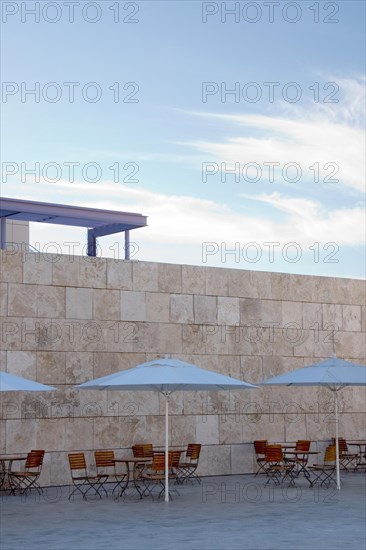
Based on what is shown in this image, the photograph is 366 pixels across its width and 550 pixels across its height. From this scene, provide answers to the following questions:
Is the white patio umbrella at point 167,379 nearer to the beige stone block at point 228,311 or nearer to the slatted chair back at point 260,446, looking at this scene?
the slatted chair back at point 260,446

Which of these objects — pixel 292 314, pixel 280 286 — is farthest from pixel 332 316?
pixel 280 286

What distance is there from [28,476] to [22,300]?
11.7 ft

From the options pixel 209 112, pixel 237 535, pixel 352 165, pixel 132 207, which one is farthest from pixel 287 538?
pixel 132 207

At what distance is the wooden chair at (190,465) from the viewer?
1895cm

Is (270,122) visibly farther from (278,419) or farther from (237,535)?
(237,535)

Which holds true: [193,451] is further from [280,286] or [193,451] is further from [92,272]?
[280,286]

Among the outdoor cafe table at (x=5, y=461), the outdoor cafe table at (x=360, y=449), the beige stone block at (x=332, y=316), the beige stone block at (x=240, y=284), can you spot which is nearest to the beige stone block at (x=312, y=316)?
the beige stone block at (x=332, y=316)

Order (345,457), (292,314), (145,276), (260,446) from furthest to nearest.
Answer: (292,314) → (345,457) → (260,446) → (145,276)

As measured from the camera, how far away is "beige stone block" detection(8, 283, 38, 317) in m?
19.0

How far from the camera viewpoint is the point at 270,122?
19.0 metres

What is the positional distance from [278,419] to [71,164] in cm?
763

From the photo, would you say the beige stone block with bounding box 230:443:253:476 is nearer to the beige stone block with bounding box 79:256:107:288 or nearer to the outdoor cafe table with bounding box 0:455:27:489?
the beige stone block with bounding box 79:256:107:288

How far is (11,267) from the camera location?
19078 mm

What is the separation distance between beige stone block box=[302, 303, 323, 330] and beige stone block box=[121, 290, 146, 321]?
4468 mm
